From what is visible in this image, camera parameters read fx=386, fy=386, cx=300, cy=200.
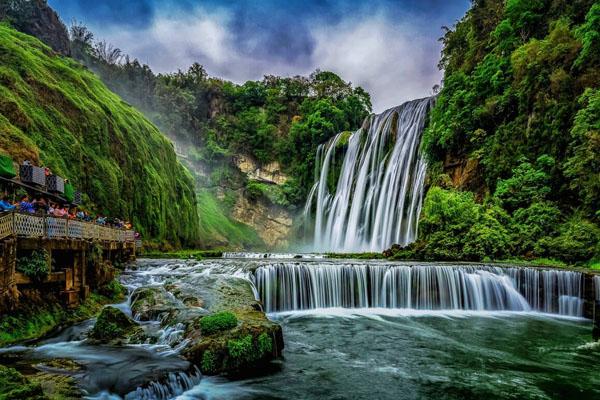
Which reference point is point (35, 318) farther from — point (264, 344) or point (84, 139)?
point (84, 139)

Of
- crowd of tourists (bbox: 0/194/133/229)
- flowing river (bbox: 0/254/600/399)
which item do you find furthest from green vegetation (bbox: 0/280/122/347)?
crowd of tourists (bbox: 0/194/133/229)

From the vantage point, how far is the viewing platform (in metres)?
8.97

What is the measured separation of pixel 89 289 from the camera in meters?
13.1

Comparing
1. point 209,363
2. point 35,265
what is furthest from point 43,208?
point 209,363

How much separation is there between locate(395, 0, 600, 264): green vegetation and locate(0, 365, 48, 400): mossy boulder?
22215 millimetres

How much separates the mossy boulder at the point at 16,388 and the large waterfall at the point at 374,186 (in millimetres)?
30268

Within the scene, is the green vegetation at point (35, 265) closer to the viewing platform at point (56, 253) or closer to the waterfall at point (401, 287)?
the viewing platform at point (56, 253)

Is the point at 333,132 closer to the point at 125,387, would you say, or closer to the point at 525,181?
the point at 525,181

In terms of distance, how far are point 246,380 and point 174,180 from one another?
3400cm

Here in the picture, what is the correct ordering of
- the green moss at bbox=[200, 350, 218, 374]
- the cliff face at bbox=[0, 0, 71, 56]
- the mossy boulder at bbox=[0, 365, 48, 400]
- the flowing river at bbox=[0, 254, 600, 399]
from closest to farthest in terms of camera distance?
1. the mossy boulder at bbox=[0, 365, 48, 400]
2. the flowing river at bbox=[0, 254, 600, 399]
3. the green moss at bbox=[200, 350, 218, 374]
4. the cliff face at bbox=[0, 0, 71, 56]

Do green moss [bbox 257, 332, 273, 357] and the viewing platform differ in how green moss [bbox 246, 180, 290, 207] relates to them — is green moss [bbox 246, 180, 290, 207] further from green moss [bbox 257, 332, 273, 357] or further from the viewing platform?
green moss [bbox 257, 332, 273, 357]

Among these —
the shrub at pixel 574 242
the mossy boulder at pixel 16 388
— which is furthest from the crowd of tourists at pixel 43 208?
the shrub at pixel 574 242

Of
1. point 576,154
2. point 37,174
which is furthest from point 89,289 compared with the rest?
point 576,154

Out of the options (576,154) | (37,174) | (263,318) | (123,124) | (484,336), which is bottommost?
(484,336)
